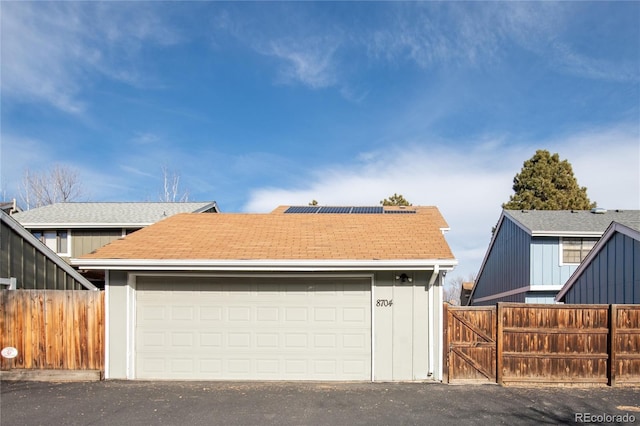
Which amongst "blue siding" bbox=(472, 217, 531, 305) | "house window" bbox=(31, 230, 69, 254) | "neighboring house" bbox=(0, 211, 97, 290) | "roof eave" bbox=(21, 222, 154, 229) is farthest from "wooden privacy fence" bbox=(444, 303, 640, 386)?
"house window" bbox=(31, 230, 69, 254)

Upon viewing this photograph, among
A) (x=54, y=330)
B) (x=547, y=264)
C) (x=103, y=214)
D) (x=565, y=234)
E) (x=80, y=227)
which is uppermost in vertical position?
(x=103, y=214)

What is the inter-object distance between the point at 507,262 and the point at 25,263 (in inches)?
687

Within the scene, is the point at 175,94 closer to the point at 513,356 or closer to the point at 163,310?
the point at 163,310

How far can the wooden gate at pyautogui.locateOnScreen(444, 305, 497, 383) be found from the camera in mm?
8523

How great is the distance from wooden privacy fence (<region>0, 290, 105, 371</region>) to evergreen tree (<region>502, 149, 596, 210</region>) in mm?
26261

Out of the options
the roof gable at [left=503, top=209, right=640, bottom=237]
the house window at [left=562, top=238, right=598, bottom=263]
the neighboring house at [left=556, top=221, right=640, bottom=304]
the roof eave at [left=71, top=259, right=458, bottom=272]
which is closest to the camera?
the roof eave at [left=71, top=259, right=458, bottom=272]

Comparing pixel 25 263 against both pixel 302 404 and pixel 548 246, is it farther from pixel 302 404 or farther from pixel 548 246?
pixel 548 246

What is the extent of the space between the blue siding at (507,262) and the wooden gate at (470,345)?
9018mm

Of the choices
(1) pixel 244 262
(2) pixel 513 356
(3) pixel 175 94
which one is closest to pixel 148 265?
(1) pixel 244 262

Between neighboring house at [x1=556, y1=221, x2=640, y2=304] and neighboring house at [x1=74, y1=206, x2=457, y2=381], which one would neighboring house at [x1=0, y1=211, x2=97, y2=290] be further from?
neighboring house at [x1=556, y1=221, x2=640, y2=304]

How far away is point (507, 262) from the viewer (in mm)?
19266

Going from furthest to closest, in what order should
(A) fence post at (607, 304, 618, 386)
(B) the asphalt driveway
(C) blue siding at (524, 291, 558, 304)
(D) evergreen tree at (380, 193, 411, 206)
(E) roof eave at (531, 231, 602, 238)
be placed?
(D) evergreen tree at (380, 193, 411, 206)
(C) blue siding at (524, 291, 558, 304)
(E) roof eave at (531, 231, 602, 238)
(A) fence post at (607, 304, 618, 386)
(B) the asphalt driveway

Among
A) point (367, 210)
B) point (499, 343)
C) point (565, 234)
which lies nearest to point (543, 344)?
point (499, 343)

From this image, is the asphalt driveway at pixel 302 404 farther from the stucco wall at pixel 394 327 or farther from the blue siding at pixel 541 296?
the blue siding at pixel 541 296
